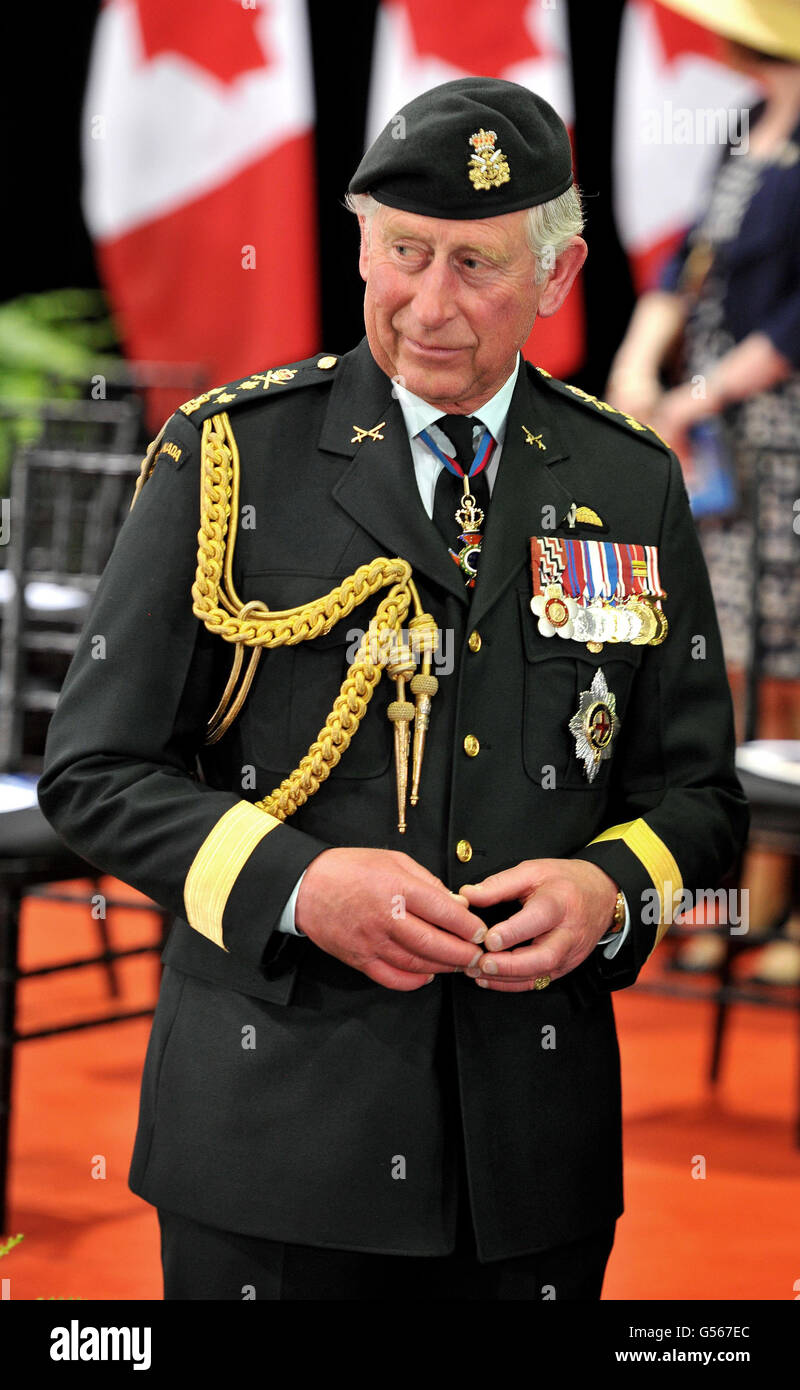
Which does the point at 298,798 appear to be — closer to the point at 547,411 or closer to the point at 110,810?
the point at 110,810

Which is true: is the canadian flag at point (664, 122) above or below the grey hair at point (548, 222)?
above

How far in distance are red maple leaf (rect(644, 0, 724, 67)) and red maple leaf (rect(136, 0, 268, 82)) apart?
1168 mm

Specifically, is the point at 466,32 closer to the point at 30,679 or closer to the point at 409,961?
the point at 30,679

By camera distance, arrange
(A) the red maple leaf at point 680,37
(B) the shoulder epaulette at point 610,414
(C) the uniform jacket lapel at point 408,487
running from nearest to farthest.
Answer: (C) the uniform jacket lapel at point 408,487
(B) the shoulder epaulette at point 610,414
(A) the red maple leaf at point 680,37

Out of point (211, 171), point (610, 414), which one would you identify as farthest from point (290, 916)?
point (211, 171)

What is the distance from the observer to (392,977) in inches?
45.9

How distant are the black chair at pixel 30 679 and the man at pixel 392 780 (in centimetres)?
54

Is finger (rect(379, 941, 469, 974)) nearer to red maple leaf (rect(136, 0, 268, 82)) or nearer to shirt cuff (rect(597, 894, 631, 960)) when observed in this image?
shirt cuff (rect(597, 894, 631, 960))

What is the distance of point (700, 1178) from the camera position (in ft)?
9.64

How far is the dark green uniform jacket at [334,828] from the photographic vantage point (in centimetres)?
120

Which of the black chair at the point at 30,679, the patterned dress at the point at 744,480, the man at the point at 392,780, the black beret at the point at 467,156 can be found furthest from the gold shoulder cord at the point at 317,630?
the patterned dress at the point at 744,480

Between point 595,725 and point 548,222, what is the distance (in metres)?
0.37

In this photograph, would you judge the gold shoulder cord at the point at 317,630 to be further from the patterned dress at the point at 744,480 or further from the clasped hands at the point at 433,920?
the patterned dress at the point at 744,480

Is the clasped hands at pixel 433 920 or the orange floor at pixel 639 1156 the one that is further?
the orange floor at pixel 639 1156
